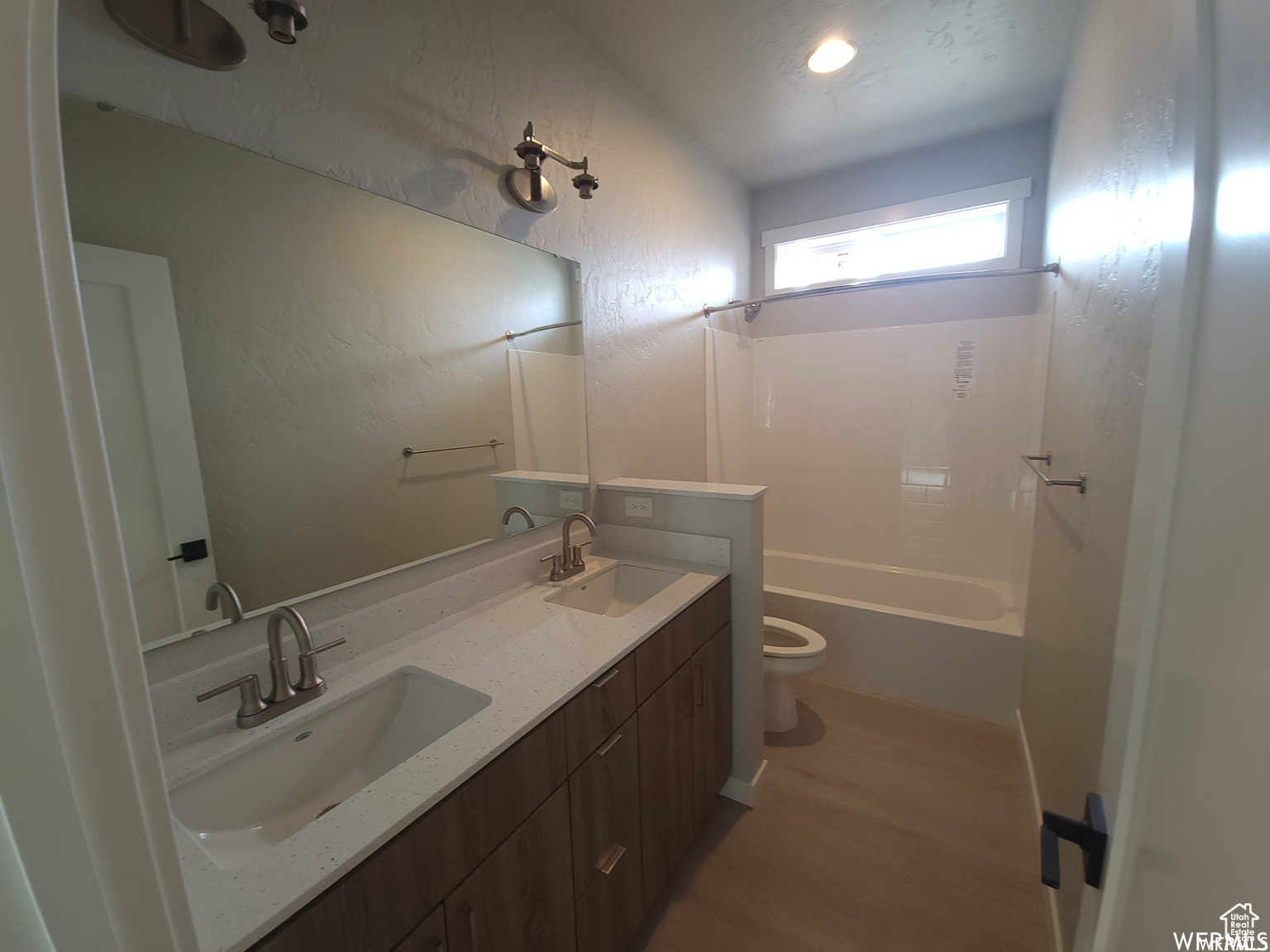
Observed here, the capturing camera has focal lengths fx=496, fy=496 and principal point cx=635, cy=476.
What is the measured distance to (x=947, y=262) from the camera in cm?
281

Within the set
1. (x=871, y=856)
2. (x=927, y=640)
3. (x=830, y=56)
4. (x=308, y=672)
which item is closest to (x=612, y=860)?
(x=308, y=672)

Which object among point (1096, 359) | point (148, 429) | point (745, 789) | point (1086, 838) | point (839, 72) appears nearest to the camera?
point (1086, 838)

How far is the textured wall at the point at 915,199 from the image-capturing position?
255cm

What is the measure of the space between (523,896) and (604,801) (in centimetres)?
26

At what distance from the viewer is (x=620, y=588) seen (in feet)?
6.12

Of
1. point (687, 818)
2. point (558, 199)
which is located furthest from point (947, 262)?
point (687, 818)

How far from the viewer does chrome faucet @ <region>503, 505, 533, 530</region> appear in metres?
1.63

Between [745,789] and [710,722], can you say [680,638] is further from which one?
[745,789]

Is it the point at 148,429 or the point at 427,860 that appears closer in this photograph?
the point at 427,860

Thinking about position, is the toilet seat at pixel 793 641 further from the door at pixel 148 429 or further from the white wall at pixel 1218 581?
the door at pixel 148 429

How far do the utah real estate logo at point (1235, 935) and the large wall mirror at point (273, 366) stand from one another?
1.36 metres

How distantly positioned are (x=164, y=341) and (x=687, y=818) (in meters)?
1.79

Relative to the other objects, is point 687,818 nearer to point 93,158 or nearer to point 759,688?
point 759,688

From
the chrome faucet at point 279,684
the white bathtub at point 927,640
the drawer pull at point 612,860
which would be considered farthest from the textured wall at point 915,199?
the chrome faucet at point 279,684
